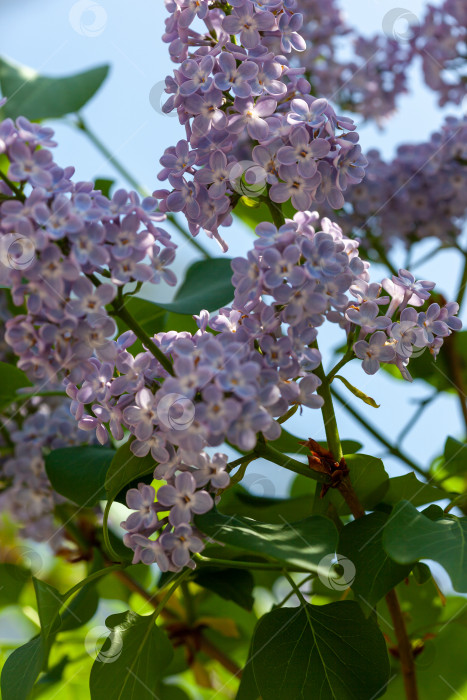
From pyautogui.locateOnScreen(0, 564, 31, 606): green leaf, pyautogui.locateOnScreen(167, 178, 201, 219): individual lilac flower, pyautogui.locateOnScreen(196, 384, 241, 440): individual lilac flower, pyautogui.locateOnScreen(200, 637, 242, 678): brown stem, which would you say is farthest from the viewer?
pyautogui.locateOnScreen(0, 564, 31, 606): green leaf

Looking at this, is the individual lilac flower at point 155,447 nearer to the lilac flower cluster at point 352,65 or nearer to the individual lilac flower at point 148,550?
the individual lilac flower at point 148,550

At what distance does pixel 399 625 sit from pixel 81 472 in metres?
0.24

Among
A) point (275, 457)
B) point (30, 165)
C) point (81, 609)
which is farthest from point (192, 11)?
point (81, 609)

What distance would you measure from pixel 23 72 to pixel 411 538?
71 centimetres

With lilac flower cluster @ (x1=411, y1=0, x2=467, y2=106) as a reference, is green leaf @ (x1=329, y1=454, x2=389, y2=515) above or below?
above

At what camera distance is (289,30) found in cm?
43

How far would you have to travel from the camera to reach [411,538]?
0.36 metres

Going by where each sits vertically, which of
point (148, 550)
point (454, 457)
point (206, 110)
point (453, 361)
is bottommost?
point (453, 361)

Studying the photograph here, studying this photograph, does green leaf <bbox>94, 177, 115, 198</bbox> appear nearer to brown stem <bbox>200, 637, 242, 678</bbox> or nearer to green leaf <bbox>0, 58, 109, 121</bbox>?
green leaf <bbox>0, 58, 109, 121</bbox>

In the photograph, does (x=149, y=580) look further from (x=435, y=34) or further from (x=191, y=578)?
(x=435, y=34)

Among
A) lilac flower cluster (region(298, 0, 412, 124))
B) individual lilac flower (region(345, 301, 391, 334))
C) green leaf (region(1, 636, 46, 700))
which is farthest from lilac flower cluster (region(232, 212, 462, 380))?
lilac flower cluster (region(298, 0, 412, 124))

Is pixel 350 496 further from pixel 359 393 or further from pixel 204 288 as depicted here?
pixel 204 288

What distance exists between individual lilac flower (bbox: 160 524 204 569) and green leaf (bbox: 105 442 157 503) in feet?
0.17

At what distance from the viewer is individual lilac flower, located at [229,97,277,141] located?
1.27ft
